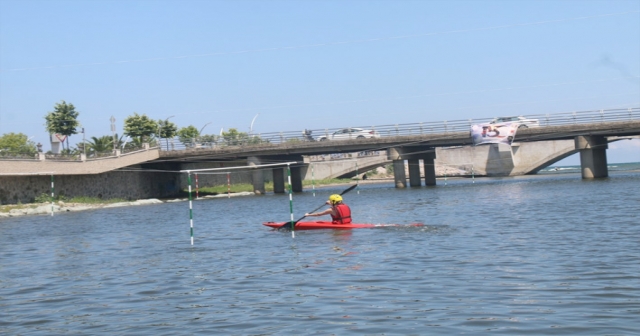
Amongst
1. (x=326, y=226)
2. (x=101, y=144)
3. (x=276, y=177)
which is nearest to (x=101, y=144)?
(x=101, y=144)

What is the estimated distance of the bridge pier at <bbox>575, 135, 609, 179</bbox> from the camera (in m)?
65.6

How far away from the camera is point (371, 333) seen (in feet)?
34.4

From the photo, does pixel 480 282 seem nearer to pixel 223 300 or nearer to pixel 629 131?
pixel 223 300

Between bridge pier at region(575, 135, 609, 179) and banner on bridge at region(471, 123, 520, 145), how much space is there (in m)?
5.57

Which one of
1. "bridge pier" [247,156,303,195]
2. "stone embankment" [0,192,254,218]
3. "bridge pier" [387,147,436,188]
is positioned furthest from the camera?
"bridge pier" [247,156,303,195]

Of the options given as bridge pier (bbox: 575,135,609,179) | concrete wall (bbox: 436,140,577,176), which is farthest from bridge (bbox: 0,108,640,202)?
concrete wall (bbox: 436,140,577,176)

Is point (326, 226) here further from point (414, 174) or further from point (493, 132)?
point (414, 174)

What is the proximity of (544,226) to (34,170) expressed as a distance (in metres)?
41.0

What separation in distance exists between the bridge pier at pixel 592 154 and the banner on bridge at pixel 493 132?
5.57 metres

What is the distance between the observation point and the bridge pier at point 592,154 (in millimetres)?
65562

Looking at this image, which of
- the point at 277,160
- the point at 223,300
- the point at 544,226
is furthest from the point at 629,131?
the point at 223,300

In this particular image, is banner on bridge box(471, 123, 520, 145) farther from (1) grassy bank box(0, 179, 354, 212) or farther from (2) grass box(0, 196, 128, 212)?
(2) grass box(0, 196, 128, 212)

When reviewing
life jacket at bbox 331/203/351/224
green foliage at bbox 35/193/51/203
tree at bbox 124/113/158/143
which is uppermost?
tree at bbox 124/113/158/143

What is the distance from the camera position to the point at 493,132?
65.8 metres
